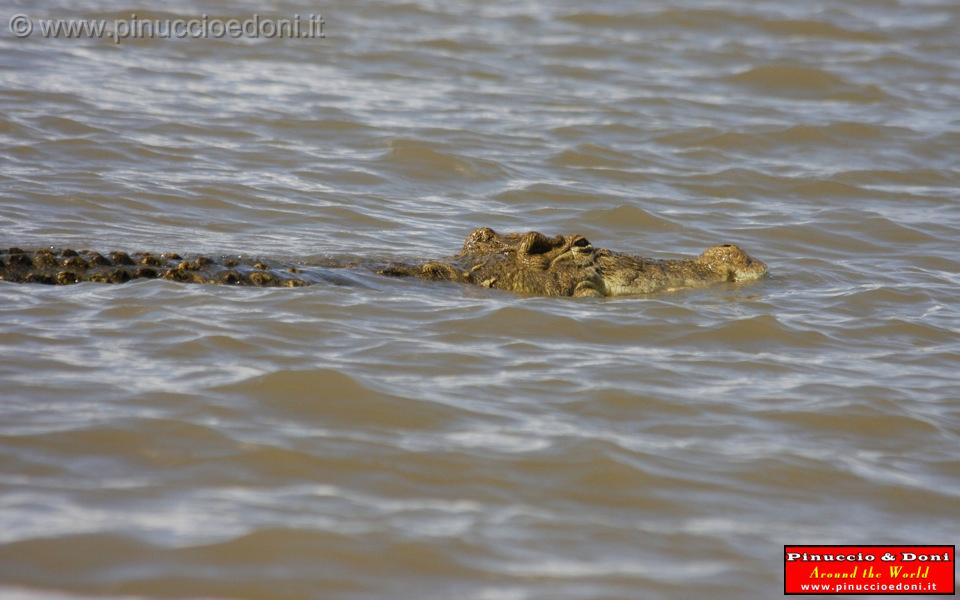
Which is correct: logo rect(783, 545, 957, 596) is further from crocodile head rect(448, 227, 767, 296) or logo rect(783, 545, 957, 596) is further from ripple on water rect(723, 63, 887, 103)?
ripple on water rect(723, 63, 887, 103)

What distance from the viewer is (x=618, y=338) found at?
271 inches

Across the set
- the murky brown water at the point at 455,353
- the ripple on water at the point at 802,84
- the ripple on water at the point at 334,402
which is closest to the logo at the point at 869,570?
the murky brown water at the point at 455,353

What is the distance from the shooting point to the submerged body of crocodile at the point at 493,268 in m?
7.15

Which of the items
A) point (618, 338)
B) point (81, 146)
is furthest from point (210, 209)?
point (618, 338)

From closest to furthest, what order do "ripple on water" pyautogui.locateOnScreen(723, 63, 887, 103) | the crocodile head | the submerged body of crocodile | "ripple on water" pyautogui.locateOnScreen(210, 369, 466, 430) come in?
"ripple on water" pyautogui.locateOnScreen(210, 369, 466, 430)
the submerged body of crocodile
the crocodile head
"ripple on water" pyautogui.locateOnScreen(723, 63, 887, 103)

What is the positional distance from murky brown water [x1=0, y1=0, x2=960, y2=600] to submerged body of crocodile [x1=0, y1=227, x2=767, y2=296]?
18 cm

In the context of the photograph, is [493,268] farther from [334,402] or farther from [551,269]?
[334,402]

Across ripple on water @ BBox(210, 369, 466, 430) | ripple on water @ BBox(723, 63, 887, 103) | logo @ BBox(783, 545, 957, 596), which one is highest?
ripple on water @ BBox(723, 63, 887, 103)

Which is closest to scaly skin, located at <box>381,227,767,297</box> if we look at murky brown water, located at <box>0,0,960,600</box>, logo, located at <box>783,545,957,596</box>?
murky brown water, located at <box>0,0,960,600</box>

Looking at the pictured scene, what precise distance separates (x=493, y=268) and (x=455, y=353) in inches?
58.1

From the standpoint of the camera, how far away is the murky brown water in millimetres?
4375

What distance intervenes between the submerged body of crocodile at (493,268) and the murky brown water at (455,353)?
0.18 metres

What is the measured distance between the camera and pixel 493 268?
307 inches

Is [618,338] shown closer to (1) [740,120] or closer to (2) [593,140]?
(2) [593,140]
